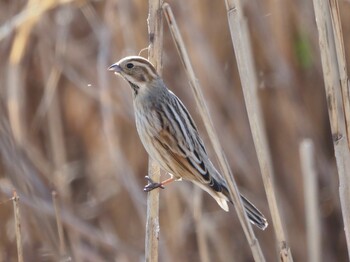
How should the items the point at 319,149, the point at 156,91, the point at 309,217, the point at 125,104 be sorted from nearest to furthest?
the point at 156,91, the point at 309,217, the point at 125,104, the point at 319,149

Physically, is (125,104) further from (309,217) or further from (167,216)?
(309,217)

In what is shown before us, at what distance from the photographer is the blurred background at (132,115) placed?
373cm

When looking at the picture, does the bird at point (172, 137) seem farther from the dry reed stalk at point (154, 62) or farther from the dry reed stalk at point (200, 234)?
the dry reed stalk at point (200, 234)

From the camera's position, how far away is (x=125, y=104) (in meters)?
3.77

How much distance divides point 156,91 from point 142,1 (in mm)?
1302

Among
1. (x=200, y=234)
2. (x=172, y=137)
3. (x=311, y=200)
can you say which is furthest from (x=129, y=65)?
(x=311, y=200)

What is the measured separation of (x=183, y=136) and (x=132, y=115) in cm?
105

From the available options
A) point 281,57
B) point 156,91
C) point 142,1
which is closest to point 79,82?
point 142,1

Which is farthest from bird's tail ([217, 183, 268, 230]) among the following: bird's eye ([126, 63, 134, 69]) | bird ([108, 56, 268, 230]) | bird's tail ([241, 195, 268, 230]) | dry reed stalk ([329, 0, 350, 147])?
bird's eye ([126, 63, 134, 69])

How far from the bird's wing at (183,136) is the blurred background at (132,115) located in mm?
896

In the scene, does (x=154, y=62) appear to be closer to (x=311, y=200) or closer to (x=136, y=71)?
(x=136, y=71)

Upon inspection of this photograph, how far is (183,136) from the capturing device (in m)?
2.74

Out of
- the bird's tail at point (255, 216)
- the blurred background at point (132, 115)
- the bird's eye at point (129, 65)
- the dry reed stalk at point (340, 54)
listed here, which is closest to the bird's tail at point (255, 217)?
the bird's tail at point (255, 216)

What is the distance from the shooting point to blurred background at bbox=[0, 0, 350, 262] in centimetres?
373
